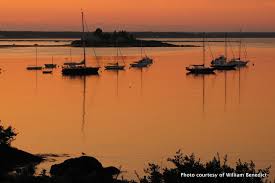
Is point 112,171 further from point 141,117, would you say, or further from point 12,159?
point 141,117

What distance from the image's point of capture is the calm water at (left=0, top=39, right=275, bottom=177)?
2819 centimetres

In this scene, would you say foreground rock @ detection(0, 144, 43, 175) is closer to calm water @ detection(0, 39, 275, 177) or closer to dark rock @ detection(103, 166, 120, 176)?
dark rock @ detection(103, 166, 120, 176)

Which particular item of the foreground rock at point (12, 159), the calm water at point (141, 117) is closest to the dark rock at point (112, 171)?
the calm water at point (141, 117)

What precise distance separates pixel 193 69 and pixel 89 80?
1444cm

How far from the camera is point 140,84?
229ft

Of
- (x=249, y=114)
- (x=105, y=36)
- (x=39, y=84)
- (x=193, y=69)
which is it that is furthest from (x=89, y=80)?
(x=105, y=36)

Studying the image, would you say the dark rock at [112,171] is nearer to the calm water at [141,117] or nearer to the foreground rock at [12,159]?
the calm water at [141,117]

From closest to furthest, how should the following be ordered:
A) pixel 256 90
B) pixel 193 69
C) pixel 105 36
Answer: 1. pixel 256 90
2. pixel 193 69
3. pixel 105 36

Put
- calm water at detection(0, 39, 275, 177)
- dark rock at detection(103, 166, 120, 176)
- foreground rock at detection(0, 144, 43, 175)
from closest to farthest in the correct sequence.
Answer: dark rock at detection(103, 166, 120, 176)
foreground rock at detection(0, 144, 43, 175)
calm water at detection(0, 39, 275, 177)

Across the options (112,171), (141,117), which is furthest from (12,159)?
(141,117)

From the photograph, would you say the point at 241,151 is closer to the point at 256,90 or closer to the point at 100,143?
the point at 100,143

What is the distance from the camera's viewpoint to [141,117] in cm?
4009

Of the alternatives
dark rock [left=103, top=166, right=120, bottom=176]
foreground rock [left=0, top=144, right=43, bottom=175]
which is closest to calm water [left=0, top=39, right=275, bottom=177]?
dark rock [left=103, top=166, right=120, bottom=176]

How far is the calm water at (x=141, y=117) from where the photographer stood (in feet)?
92.5
